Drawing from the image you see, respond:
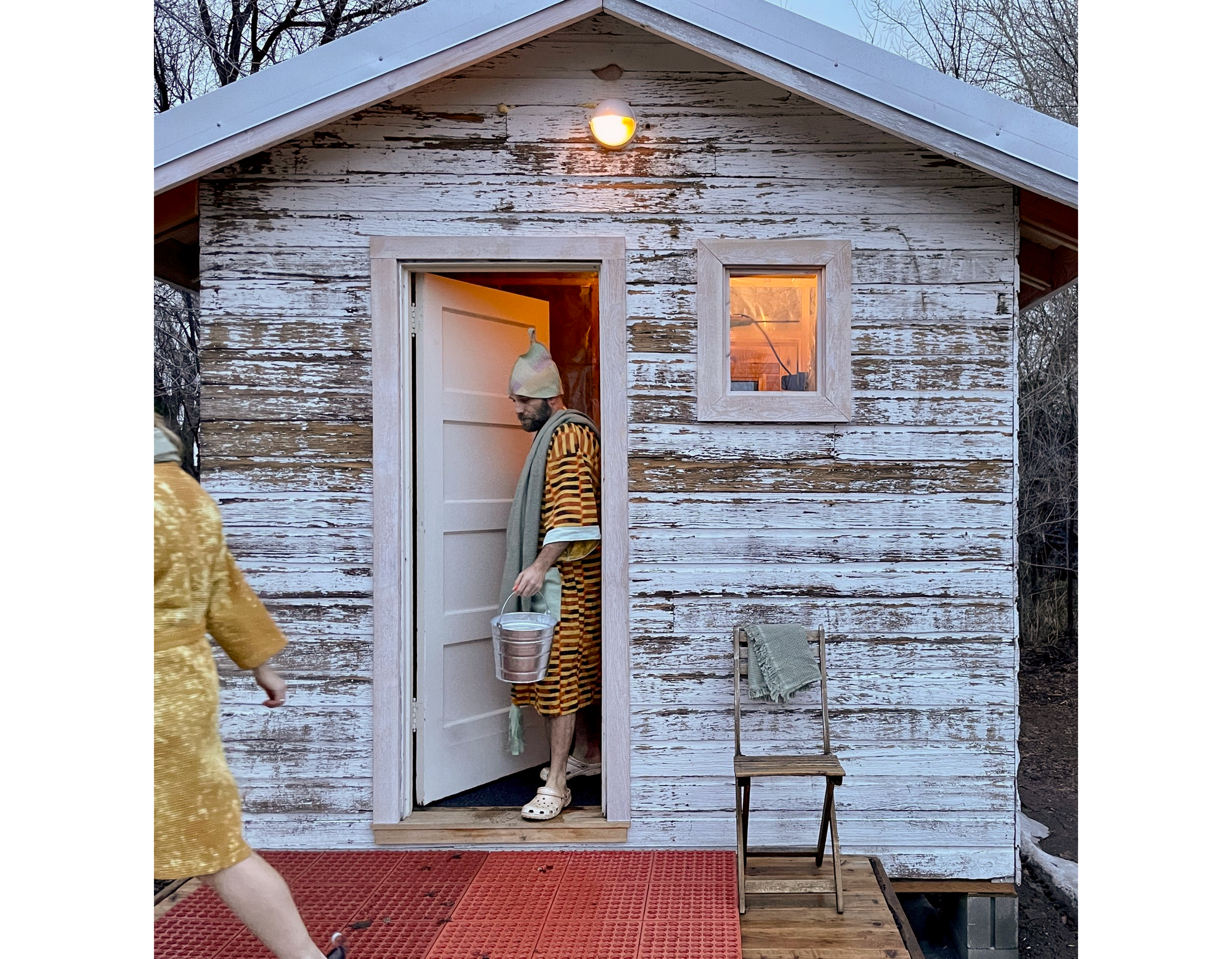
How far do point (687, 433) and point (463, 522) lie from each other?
1.26m

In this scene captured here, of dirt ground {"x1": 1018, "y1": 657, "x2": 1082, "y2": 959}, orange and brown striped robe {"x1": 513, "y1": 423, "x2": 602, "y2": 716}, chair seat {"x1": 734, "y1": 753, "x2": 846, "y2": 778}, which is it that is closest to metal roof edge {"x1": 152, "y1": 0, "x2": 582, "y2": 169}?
orange and brown striped robe {"x1": 513, "y1": 423, "x2": 602, "y2": 716}

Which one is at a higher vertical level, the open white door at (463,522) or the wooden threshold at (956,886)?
the open white door at (463,522)

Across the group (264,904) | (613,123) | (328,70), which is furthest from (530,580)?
(328,70)

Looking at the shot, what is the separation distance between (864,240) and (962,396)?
→ 771 millimetres

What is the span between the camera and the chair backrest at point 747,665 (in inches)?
137

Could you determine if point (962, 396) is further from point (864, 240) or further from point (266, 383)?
point (266, 383)

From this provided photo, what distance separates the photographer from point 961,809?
3752mm

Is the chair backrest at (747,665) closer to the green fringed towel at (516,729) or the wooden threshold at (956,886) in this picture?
the wooden threshold at (956,886)

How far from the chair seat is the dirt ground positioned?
2.16 meters

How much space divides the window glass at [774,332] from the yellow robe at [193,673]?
230 centimetres

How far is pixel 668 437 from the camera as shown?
3721 mm

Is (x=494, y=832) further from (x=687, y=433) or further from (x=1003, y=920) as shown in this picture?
(x=1003, y=920)

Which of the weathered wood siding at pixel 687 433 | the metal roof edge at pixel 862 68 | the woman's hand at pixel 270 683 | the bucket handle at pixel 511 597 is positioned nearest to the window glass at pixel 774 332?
the weathered wood siding at pixel 687 433

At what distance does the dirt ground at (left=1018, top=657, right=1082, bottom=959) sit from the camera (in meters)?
5.00
